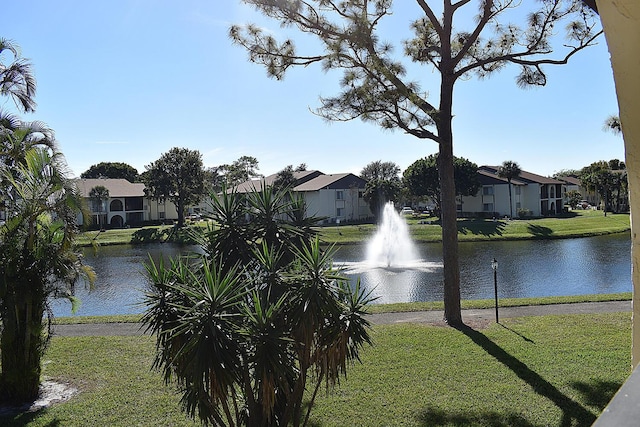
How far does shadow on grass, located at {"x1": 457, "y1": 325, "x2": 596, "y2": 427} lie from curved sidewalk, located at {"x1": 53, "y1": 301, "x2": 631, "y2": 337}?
2.08 metres

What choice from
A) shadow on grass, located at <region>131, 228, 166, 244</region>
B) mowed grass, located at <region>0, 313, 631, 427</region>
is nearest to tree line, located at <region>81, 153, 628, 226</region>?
shadow on grass, located at <region>131, 228, 166, 244</region>

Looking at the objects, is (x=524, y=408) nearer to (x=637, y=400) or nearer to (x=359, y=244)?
(x=637, y=400)

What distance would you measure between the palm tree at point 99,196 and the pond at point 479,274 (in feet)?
73.4

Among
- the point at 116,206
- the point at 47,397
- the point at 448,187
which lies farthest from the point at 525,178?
the point at 47,397

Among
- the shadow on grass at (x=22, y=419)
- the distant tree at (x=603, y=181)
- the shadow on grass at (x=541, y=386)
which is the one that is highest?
the distant tree at (x=603, y=181)

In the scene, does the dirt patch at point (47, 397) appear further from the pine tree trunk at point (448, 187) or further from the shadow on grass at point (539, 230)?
the shadow on grass at point (539, 230)

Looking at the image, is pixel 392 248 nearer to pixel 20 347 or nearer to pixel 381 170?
pixel 20 347

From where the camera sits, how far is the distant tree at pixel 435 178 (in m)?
55.2

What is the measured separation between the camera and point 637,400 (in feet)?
3.77

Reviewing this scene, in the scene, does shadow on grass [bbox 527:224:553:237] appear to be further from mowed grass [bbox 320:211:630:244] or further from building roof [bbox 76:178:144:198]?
building roof [bbox 76:178:144:198]

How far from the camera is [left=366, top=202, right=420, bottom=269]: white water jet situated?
2850 cm

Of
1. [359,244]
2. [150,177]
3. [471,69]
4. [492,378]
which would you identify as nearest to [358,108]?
[471,69]

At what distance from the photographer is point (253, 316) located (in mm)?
4812

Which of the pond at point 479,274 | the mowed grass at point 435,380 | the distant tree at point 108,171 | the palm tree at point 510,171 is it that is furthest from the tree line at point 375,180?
the mowed grass at point 435,380
